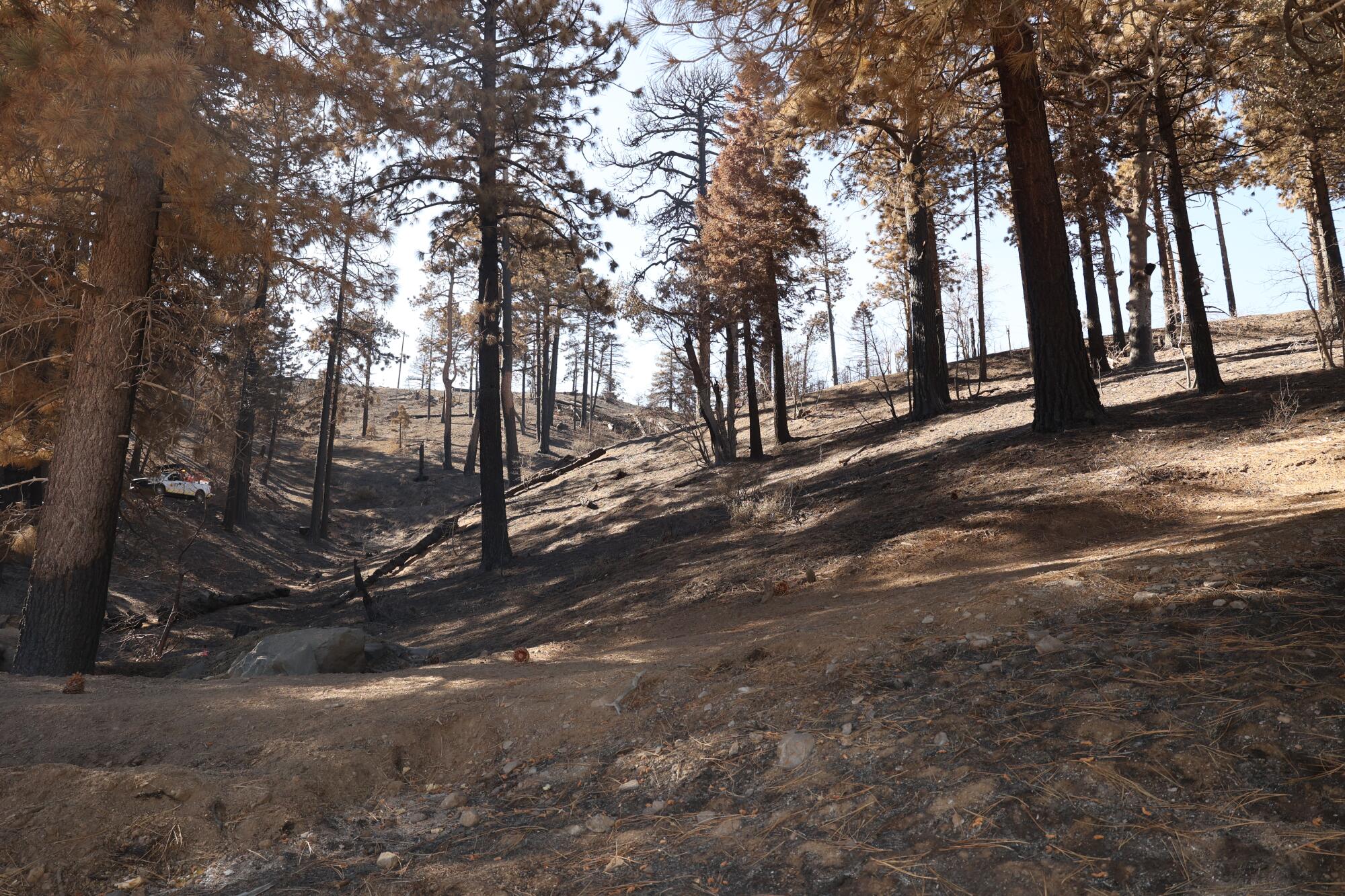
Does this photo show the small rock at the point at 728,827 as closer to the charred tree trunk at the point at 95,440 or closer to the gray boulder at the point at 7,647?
the charred tree trunk at the point at 95,440

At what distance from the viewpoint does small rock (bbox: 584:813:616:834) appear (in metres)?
3.00

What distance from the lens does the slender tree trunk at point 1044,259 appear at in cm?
934

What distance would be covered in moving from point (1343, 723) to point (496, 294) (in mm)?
14312

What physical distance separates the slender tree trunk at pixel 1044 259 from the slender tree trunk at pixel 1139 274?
7.97m

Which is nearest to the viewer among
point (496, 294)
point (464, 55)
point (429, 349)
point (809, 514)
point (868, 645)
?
point (868, 645)

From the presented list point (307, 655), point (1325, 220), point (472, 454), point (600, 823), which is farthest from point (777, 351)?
point (472, 454)

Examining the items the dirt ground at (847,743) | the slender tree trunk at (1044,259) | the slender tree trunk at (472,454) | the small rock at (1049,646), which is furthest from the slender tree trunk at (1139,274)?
the slender tree trunk at (472,454)

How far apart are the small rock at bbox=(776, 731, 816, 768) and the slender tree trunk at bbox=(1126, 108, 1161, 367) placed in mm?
16573

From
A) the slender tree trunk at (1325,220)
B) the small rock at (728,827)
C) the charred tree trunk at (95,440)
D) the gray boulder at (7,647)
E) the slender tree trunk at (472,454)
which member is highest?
the slender tree trunk at (1325,220)

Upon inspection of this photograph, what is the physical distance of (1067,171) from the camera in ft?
51.0

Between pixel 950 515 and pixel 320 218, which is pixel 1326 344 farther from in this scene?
pixel 320 218

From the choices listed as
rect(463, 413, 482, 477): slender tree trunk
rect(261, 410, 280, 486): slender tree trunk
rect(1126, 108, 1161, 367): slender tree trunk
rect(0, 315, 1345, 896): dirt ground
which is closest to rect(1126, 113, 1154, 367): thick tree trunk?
rect(1126, 108, 1161, 367): slender tree trunk

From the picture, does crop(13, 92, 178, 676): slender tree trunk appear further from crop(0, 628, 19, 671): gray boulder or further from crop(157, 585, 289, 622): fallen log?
crop(157, 585, 289, 622): fallen log

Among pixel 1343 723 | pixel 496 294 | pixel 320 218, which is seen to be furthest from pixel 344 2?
pixel 1343 723
